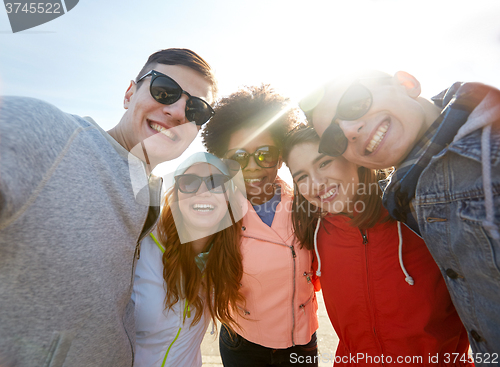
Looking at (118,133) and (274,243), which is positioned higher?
(118,133)

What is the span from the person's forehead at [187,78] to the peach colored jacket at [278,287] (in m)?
1.40

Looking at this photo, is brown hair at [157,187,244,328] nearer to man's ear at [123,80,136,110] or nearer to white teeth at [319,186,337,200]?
white teeth at [319,186,337,200]

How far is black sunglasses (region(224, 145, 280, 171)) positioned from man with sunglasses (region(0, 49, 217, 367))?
115cm

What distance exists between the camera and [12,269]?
89cm

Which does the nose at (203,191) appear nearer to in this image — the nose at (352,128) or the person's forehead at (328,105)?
the person's forehead at (328,105)

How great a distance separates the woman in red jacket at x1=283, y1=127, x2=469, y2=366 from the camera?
61.6 inches

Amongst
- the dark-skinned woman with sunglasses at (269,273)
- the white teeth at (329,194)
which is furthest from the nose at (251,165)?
the white teeth at (329,194)

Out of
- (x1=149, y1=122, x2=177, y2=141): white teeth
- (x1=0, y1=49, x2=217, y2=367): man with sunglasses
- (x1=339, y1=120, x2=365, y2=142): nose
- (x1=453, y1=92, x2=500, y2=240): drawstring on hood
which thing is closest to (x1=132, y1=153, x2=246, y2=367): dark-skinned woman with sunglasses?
(x1=0, y1=49, x2=217, y2=367): man with sunglasses

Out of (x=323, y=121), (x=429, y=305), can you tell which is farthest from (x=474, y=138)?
(x=429, y=305)

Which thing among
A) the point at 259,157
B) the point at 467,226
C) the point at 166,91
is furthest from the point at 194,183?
the point at 467,226

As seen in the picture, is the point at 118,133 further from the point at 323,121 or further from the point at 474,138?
the point at 474,138

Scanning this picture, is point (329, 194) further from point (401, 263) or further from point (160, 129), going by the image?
point (160, 129)

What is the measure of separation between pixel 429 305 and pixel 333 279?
652 millimetres

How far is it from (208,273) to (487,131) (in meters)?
2.29
